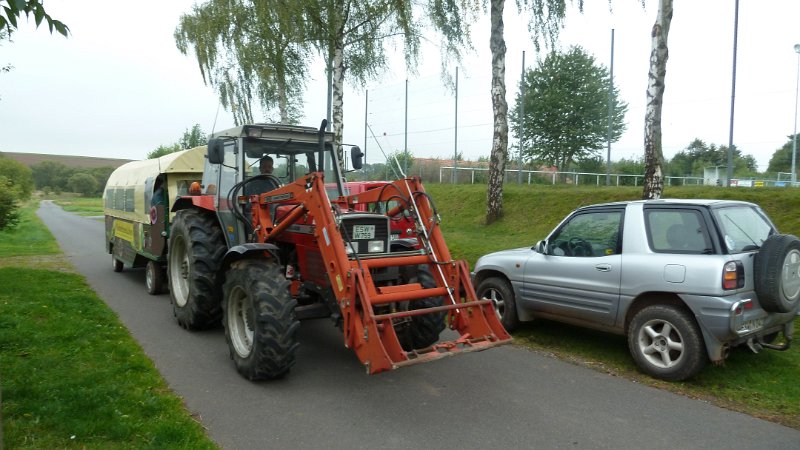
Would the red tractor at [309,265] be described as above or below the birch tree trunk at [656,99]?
below

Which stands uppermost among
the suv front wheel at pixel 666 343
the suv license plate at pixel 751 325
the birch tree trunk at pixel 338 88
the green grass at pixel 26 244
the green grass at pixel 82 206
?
the birch tree trunk at pixel 338 88

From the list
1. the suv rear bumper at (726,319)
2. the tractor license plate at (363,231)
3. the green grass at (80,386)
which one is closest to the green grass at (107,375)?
the green grass at (80,386)

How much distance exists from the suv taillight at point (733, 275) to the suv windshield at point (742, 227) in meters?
0.17

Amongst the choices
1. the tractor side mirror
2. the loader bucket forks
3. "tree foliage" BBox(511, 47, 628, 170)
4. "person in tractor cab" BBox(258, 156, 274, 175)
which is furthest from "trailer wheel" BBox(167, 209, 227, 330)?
"tree foliage" BBox(511, 47, 628, 170)

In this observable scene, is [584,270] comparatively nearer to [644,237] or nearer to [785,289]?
[644,237]

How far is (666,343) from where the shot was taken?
5.42 meters

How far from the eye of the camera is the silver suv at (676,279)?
5.09 meters

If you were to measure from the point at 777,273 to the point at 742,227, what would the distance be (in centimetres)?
63

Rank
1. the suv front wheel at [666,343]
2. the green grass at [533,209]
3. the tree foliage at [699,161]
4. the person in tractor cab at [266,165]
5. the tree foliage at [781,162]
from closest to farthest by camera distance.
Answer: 1. the suv front wheel at [666,343]
2. the person in tractor cab at [266,165]
3. the green grass at [533,209]
4. the tree foliage at [699,161]
5. the tree foliage at [781,162]

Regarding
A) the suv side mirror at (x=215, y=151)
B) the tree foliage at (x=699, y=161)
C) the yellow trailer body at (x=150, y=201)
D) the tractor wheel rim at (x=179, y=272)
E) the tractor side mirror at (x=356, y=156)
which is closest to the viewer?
the suv side mirror at (x=215, y=151)

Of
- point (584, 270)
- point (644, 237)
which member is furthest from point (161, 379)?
point (644, 237)

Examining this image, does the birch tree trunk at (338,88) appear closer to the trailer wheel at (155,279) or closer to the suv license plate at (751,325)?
the trailer wheel at (155,279)

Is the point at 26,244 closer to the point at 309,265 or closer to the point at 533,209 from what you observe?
the point at 533,209

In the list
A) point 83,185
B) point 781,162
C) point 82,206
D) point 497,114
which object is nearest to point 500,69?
point 497,114
